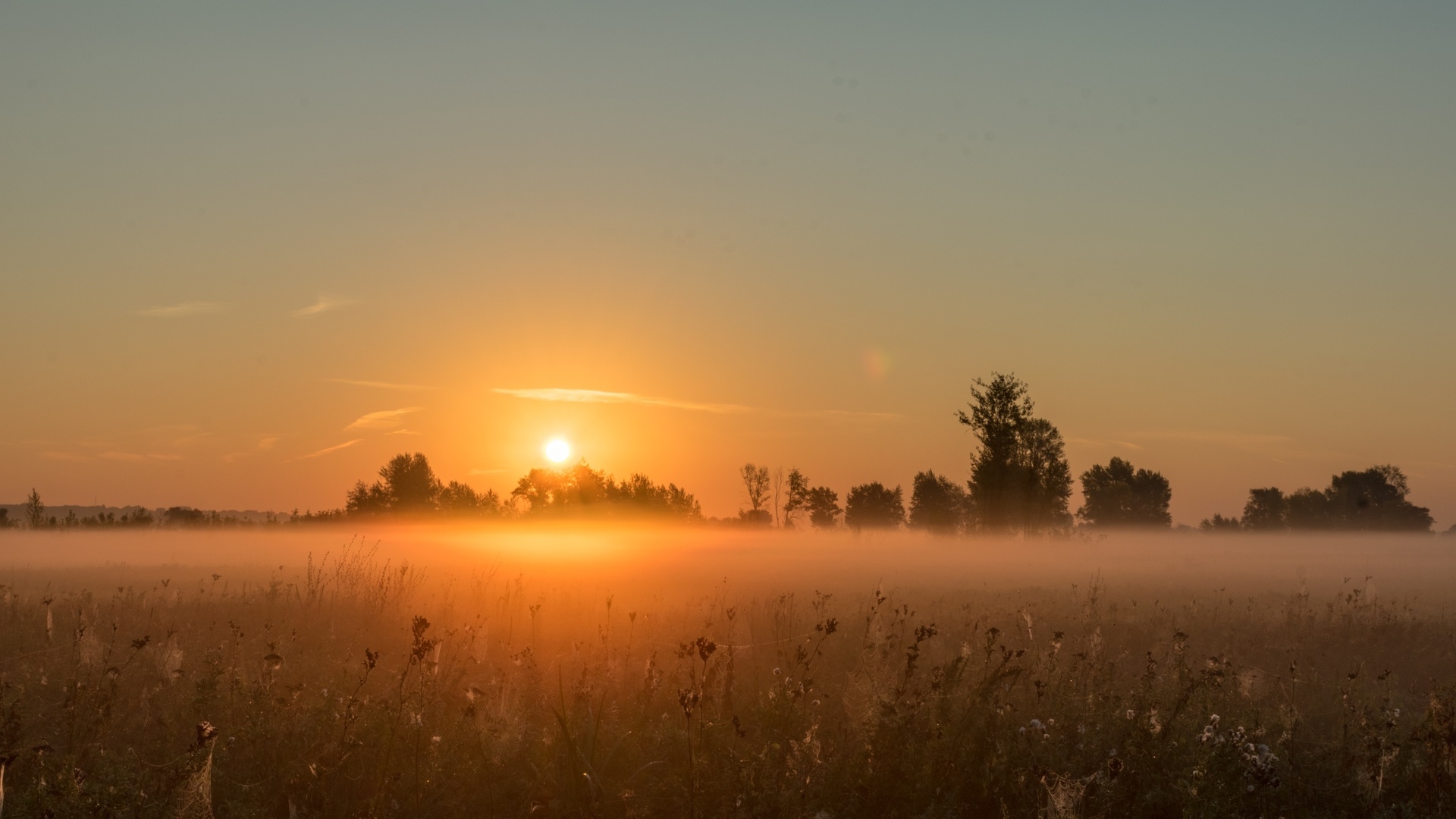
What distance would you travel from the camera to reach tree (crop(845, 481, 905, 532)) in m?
125

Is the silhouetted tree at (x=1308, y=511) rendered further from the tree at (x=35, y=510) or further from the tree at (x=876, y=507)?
the tree at (x=35, y=510)

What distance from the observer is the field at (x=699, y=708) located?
7.92 meters

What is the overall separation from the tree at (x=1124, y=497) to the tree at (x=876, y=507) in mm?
23060

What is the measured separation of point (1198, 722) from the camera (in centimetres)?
921

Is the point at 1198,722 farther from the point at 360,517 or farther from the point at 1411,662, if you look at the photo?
the point at 360,517

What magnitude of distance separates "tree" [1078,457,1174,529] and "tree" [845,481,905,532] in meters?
23.1

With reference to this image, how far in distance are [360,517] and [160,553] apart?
173 feet

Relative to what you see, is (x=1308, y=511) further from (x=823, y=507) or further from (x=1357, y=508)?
(x=823, y=507)

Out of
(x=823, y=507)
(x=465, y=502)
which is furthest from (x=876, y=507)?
(x=465, y=502)

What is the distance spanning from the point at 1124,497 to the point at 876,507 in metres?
30.9

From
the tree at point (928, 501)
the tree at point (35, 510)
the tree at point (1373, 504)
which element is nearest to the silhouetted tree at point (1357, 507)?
the tree at point (1373, 504)

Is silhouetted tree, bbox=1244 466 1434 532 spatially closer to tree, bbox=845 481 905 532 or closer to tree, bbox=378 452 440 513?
tree, bbox=845 481 905 532

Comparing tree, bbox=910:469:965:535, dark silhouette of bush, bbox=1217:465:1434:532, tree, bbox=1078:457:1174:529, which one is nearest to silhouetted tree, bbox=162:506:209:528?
tree, bbox=910:469:965:535

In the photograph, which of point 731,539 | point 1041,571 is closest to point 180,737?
point 1041,571
